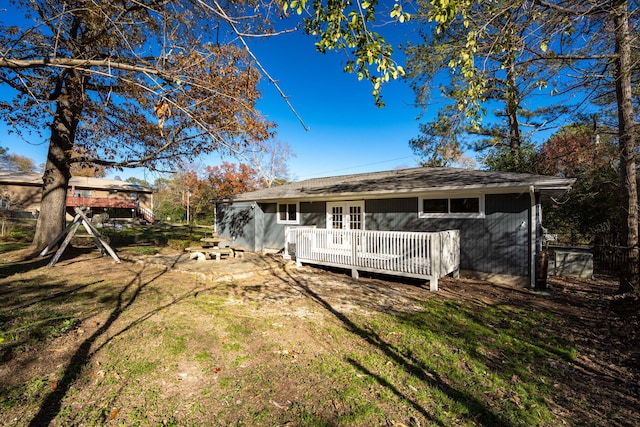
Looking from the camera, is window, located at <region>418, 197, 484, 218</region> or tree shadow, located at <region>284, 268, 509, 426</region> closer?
tree shadow, located at <region>284, 268, 509, 426</region>

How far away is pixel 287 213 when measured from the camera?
13195 mm

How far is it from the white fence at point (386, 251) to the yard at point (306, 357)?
81 cm

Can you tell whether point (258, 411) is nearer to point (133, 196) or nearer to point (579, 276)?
point (579, 276)

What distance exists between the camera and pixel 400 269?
7574mm

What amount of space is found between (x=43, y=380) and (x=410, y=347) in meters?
4.27

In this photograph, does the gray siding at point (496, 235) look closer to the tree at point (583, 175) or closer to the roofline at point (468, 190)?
the roofline at point (468, 190)

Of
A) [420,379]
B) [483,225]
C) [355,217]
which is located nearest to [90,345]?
[420,379]

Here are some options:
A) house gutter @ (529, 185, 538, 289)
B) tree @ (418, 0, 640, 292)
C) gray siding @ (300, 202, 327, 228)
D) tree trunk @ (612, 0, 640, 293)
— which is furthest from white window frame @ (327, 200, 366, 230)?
tree trunk @ (612, 0, 640, 293)

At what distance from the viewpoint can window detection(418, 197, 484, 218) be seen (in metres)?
8.49

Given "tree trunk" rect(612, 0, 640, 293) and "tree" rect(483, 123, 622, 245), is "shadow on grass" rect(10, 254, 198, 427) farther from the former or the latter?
"tree" rect(483, 123, 622, 245)

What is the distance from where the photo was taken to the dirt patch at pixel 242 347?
8.92 feet

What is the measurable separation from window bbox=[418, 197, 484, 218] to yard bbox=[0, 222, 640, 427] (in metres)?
2.68

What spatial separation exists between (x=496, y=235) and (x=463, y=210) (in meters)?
1.13

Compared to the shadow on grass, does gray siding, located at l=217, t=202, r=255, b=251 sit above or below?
above
